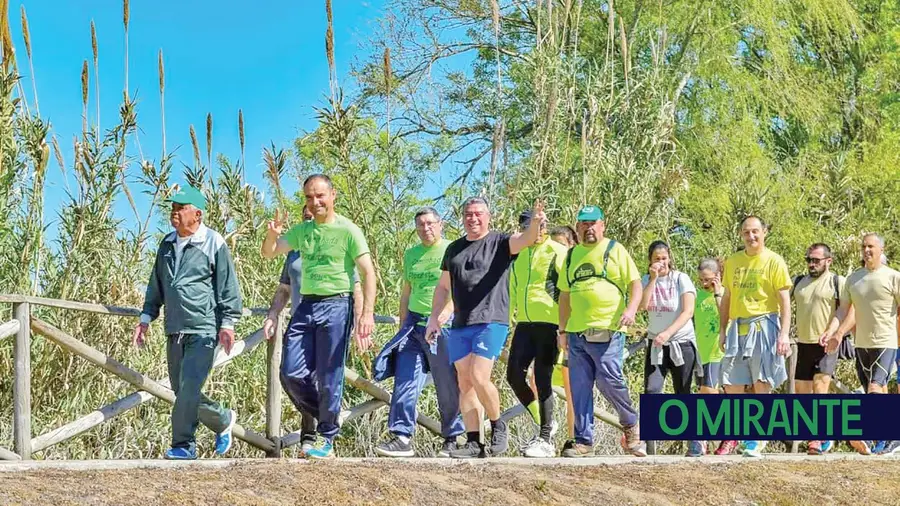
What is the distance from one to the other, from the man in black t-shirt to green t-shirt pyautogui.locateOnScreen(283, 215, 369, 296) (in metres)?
0.64

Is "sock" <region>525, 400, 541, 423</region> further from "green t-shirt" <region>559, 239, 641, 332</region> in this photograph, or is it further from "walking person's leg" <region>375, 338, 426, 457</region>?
"walking person's leg" <region>375, 338, 426, 457</region>

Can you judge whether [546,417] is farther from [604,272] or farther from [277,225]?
[277,225]

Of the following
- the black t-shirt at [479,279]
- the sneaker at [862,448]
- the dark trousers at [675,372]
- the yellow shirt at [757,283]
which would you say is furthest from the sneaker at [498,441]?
the sneaker at [862,448]

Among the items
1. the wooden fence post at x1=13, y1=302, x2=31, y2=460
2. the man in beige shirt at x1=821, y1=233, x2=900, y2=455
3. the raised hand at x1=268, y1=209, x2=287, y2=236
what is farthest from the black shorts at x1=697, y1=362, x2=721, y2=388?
the wooden fence post at x1=13, y1=302, x2=31, y2=460

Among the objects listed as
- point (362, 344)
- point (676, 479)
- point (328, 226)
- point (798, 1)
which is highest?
point (798, 1)

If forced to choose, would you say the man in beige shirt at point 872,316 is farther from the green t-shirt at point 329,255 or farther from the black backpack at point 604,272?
the green t-shirt at point 329,255

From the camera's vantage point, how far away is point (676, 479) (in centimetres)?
756

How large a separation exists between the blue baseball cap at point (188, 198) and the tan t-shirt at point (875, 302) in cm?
533

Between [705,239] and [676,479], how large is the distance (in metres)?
7.15

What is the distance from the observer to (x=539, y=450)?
27.4ft

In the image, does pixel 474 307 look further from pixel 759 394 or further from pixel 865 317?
pixel 865 317

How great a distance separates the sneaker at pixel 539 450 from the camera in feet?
27.3

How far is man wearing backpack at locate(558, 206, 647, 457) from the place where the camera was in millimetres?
8352

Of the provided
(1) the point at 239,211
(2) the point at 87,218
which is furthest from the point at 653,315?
(2) the point at 87,218
